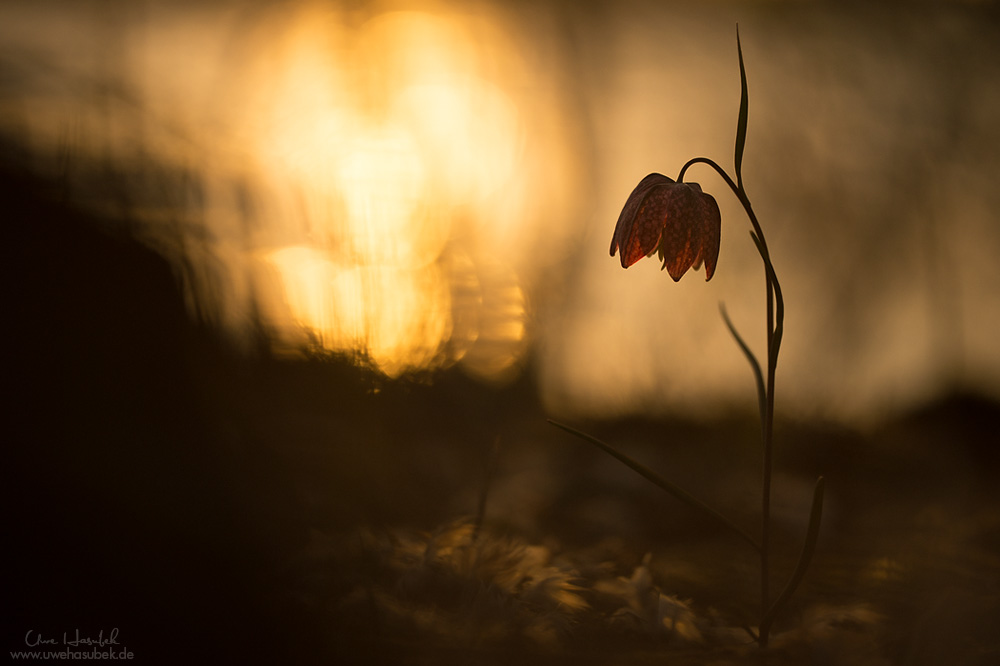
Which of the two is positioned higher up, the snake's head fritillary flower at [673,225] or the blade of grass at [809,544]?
the snake's head fritillary flower at [673,225]

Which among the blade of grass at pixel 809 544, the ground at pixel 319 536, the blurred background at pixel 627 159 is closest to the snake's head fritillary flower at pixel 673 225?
the blade of grass at pixel 809 544

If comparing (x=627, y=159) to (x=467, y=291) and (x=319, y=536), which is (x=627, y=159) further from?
(x=319, y=536)

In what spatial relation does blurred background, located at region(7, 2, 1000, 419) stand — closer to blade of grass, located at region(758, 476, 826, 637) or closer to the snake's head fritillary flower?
the snake's head fritillary flower

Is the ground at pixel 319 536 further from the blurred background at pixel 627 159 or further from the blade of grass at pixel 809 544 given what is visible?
the blurred background at pixel 627 159

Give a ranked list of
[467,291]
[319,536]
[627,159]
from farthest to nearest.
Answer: [627,159], [467,291], [319,536]
